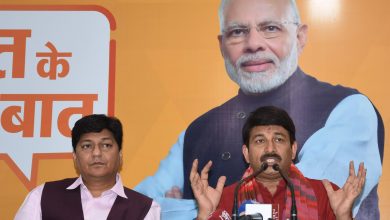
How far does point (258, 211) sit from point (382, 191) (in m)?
1.48

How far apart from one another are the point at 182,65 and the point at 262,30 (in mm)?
528

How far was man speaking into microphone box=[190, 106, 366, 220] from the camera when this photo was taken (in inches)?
106

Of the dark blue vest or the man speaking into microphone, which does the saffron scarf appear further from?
the dark blue vest

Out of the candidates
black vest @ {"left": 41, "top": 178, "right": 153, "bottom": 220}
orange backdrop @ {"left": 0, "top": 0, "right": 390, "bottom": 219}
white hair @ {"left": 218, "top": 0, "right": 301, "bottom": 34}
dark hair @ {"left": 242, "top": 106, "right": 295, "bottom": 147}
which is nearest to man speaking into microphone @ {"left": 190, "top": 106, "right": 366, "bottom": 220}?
dark hair @ {"left": 242, "top": 106, "right": 295, "bottom": 147}

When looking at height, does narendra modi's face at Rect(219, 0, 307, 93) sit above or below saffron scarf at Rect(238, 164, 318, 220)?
above

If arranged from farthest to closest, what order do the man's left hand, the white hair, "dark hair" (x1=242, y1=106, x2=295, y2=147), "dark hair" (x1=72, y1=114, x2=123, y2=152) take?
the white hair → "dark hair" (x1=72, y1=114, x2=123, y2=152) → "dark hair" (x1=242, y1=106, x2=295, y2=147) → the man's left hand

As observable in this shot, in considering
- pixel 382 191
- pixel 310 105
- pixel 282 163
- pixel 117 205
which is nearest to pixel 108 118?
pixel 117 205

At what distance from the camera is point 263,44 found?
11.3ft

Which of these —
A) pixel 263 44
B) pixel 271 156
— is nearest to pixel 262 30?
pixel 263 44

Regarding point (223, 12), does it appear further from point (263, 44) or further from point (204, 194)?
point (204, 194)

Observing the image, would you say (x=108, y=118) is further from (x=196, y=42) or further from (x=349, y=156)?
(x=349, y=156)

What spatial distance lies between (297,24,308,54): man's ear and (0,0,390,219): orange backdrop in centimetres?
3

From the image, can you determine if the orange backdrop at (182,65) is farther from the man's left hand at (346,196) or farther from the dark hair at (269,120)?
the man's left hand at (346,196)

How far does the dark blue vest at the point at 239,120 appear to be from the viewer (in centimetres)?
339
